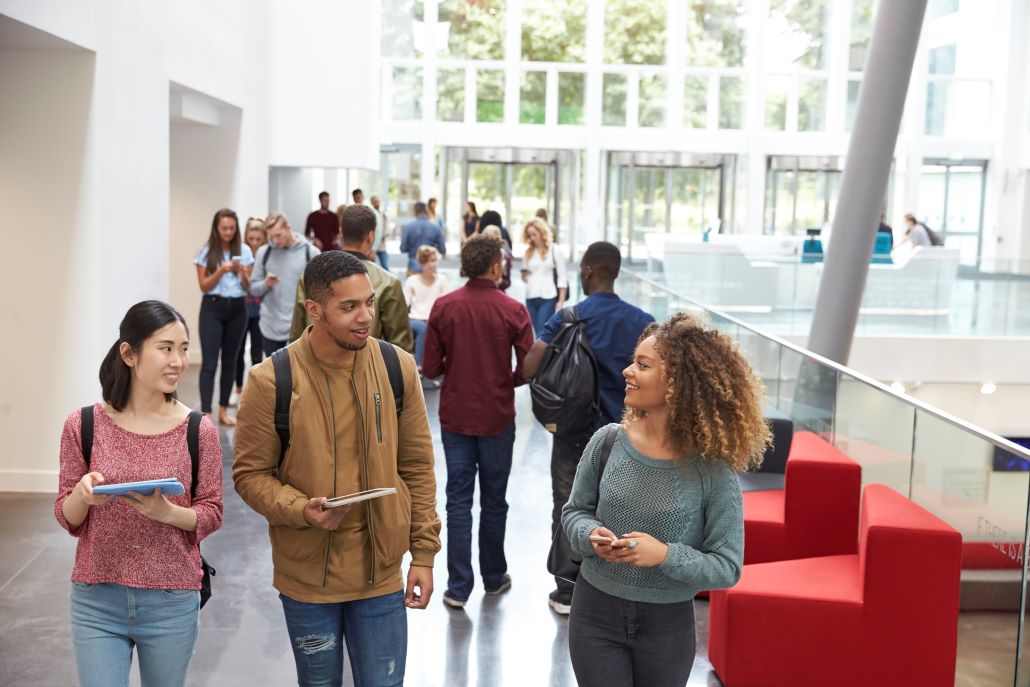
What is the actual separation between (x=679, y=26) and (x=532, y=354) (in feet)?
87.1

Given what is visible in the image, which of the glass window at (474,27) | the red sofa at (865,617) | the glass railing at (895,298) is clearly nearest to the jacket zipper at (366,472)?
the red sofa at (865,617)

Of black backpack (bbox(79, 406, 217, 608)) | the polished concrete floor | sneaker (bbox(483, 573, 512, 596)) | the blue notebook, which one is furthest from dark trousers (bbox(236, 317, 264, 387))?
the blue notebook

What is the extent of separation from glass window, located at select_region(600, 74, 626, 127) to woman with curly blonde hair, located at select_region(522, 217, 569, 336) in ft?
56.9

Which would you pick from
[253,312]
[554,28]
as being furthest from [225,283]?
[554,28]

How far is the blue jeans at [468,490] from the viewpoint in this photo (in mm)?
5961

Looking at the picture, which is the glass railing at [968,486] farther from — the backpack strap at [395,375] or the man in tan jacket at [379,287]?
the man in tan jacket at [379,287]

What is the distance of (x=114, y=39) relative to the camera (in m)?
8.38

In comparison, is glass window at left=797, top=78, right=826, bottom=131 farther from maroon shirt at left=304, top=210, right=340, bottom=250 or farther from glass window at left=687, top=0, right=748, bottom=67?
maroon shirt at left=304, top=210, right=340, bottom=250

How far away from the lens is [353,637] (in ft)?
11.1

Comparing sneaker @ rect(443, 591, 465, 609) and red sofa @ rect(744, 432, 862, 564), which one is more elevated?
red sofa @ rect(744, 432, 862, 564)

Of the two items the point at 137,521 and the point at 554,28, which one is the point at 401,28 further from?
the point at 137,521

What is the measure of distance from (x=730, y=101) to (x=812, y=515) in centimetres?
2615

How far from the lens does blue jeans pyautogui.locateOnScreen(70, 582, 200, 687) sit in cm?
327

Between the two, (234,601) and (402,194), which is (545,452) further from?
(402,194)
